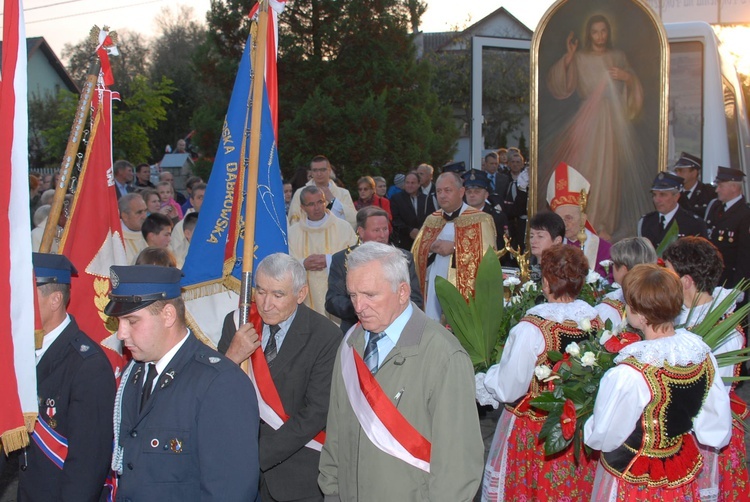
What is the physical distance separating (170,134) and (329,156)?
17.4 meters

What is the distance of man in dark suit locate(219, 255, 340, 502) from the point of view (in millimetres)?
4113

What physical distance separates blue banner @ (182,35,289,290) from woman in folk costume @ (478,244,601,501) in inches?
64.4

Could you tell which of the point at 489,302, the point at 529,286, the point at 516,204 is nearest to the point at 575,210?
the point at 529,286

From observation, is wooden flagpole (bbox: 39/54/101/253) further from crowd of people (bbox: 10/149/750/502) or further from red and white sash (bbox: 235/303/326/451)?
red and white sash (bbox: 235/303/326/451)

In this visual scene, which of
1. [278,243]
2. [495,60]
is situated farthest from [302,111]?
[278,243]

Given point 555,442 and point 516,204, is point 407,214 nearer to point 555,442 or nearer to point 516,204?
point 516,204

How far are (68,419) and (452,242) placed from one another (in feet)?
16.4

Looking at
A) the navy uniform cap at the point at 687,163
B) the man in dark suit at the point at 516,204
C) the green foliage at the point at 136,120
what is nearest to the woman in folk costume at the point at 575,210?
the navy uniform cap at the point at 687,163

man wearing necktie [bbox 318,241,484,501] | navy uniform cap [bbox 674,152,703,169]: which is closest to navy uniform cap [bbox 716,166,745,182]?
navy uniform cap [bbox 674,152,703,169]

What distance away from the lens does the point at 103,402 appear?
3.47 m

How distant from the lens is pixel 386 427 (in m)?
3.22

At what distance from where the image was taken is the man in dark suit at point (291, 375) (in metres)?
4.11

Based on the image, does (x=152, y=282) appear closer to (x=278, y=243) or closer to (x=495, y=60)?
(x=278, y=243)

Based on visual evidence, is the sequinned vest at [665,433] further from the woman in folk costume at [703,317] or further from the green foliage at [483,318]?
the green foliage at [483,318]
